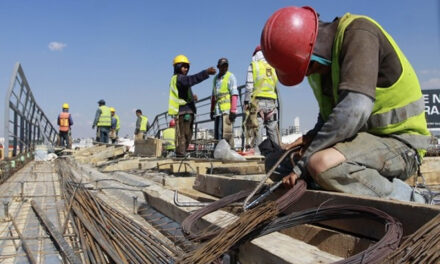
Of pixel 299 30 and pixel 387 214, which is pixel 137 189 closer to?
pixel 299 30

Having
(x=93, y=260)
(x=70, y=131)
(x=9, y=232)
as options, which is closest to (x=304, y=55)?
(x=93, y=260)

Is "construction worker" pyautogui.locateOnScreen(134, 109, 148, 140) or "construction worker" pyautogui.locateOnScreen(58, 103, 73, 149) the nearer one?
"construction worker" pyautogui.locateOnScreen(134, 109, 148, 140)

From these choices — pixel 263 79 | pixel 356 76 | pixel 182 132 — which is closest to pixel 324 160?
pixel 356 76

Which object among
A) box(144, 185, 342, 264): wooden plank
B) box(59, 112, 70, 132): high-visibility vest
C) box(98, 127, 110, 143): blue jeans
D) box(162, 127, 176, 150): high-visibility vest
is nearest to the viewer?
box(144, 185, 342, 264): wooden plank

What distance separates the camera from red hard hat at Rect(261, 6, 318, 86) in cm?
219

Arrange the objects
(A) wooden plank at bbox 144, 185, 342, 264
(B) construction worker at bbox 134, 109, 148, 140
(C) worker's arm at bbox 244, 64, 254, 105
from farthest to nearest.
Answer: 1. (B) construction worker at bbox 134, 109, 148, 140
2. (C) worker's arm at bbox 244, 64, 254, 105
3. (A) wooden plank at bbox 144, 185, 342, 264

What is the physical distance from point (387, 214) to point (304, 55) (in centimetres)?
98

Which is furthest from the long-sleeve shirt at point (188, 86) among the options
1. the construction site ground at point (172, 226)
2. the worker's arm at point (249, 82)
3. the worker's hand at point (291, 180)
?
the worker's hand at point (291, 180)

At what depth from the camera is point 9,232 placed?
269 cm

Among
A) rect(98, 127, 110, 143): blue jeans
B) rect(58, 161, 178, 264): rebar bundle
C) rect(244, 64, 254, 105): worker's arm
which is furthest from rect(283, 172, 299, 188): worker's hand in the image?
rect(98, 127, 110, 143): blue jeans

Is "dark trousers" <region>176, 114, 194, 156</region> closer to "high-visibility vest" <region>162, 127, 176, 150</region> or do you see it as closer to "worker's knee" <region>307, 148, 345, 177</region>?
"high-visibility vest" <region>162, 127, 176, 150</region>

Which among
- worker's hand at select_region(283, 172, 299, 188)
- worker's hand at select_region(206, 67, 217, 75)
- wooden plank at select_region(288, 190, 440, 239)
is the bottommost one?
wooden plank at select_region(288, 190, 440, 239)

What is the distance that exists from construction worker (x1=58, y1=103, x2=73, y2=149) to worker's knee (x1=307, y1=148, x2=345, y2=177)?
16166mm

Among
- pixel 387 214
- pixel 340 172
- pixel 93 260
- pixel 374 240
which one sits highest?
pixel 340 172
